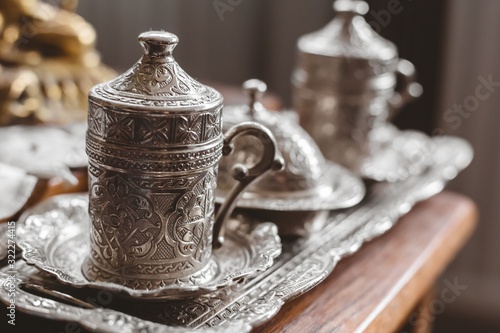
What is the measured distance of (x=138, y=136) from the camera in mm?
552

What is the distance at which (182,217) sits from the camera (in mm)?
589

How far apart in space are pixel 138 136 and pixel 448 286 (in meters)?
1.37

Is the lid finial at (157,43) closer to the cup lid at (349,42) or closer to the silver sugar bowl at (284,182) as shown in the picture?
the silver sugar bowl at (284,182)

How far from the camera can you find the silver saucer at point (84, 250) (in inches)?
22.1

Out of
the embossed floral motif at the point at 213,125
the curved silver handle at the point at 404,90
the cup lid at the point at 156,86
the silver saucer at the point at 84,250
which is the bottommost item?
the silver saucer at the point at 84,250

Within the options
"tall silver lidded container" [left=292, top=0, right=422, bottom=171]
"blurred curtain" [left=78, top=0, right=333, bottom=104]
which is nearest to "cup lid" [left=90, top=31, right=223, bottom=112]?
"tall silver lidded container" [left=292, top=0, right=422, bottom=171]

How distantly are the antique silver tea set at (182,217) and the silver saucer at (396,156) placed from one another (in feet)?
0.26

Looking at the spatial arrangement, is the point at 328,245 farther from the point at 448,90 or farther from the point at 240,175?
the point at 448,90

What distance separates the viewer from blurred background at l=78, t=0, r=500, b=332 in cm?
163

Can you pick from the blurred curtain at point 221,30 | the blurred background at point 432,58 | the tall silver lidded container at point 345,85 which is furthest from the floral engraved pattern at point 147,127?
the blurred curtain at point 221,30

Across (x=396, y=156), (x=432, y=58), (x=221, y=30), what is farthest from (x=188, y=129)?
(x=221, y=30)

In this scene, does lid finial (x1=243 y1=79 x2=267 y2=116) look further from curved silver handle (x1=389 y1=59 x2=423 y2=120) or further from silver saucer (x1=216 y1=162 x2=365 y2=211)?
curved silver handle (x1=389 y1=59 x2=423 y2=120)

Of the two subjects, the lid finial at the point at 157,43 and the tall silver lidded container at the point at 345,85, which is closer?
the lid finial at the point at 157,43

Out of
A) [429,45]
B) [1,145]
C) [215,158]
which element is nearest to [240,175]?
[215,158]
